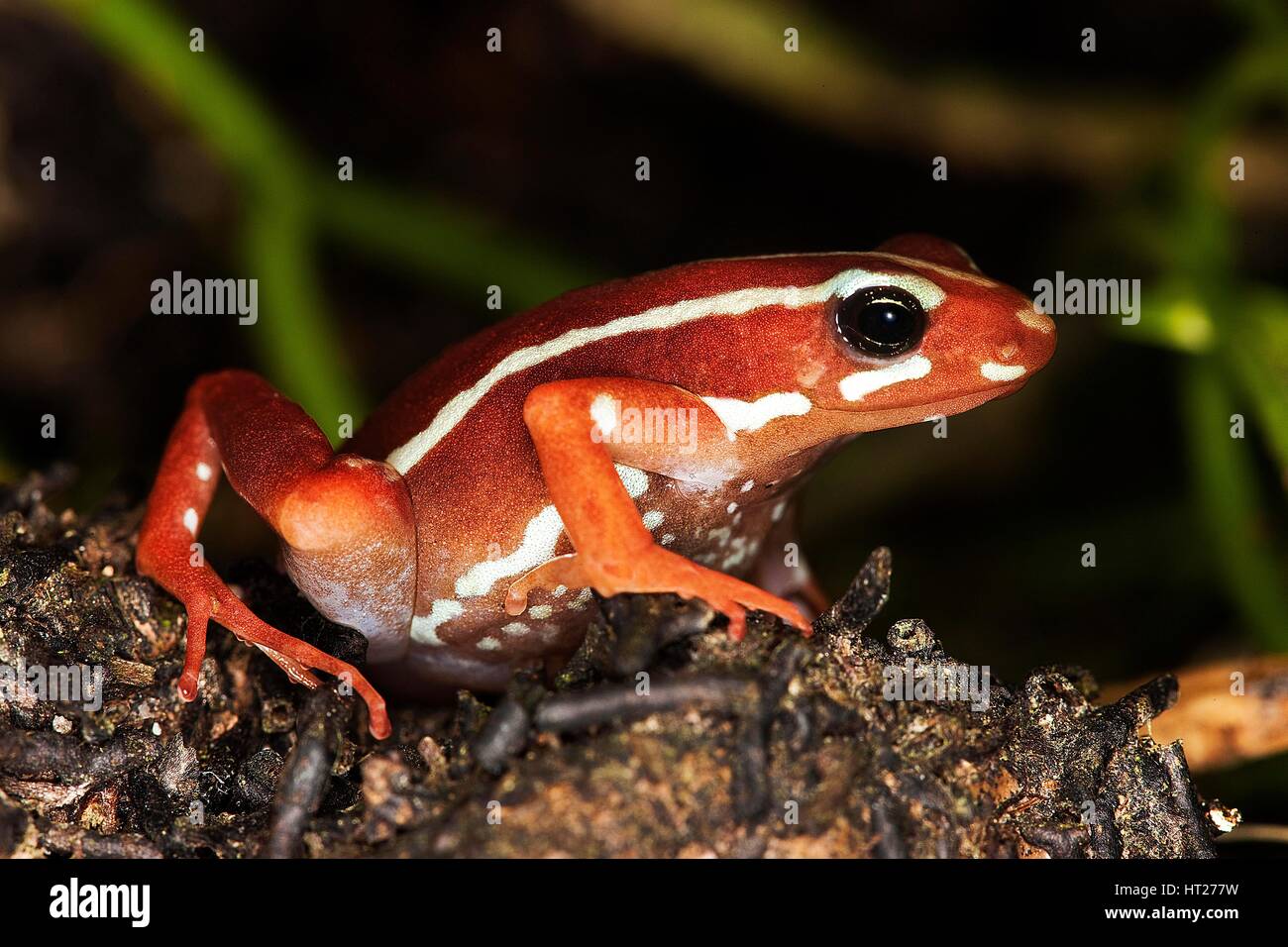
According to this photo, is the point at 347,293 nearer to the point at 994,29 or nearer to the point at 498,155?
the point at 498,155

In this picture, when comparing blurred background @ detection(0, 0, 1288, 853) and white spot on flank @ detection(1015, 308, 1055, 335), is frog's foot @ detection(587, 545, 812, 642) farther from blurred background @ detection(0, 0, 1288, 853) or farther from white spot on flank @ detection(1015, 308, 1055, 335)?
blurred background @ detection(0, 0, 1288, 853)

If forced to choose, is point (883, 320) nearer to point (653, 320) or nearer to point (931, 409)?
point (931, 409)

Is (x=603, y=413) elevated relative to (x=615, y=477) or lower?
elevated

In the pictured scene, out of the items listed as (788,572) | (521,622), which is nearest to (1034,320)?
(788,572)

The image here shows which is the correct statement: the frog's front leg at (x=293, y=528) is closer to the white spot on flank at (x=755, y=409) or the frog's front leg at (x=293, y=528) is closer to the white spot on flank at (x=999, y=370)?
the white spot on flank at (x=755, y=409)
